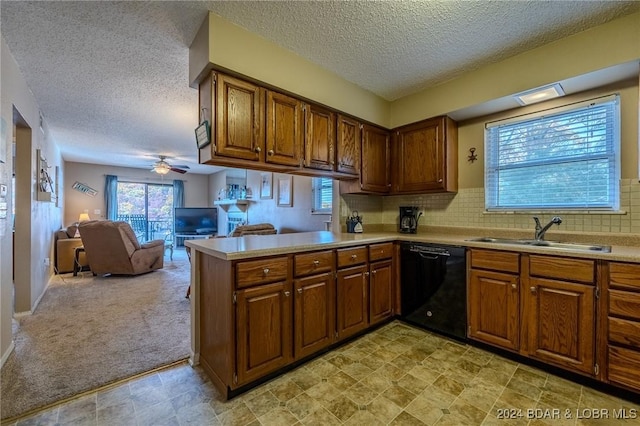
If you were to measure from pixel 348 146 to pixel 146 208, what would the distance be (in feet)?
26.1

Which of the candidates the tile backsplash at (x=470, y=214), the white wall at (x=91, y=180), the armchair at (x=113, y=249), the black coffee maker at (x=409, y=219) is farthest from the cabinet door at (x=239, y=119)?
the white wall at (x=91, y=180)

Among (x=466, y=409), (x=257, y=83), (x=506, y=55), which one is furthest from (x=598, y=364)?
(x=257, y=83)

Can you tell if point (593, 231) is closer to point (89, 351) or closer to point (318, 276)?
point (318, 276)

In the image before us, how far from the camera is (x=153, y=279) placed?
4723 mm

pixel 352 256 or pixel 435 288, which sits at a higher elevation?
pixel 352 256

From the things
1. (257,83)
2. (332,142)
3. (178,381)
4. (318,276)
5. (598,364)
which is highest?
(257,83)

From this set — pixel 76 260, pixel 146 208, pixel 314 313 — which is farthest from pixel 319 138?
pixel 146 208

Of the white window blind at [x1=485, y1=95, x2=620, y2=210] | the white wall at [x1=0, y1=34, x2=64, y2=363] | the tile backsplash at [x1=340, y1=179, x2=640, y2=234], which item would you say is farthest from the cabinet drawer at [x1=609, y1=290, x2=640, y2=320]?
the white wall at [x1=0, y1=34, x2=64, y2=363]

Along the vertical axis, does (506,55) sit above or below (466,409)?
above

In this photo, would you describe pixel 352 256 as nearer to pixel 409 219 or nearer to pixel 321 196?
pixel 409 219

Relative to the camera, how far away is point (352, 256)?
7.92 ft

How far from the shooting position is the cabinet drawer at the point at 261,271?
67.6 inches

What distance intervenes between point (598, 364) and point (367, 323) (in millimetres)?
1557

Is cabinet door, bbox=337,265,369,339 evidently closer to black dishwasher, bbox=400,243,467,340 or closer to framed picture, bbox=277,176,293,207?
black dishwasher, bbox=400,243,467,340
